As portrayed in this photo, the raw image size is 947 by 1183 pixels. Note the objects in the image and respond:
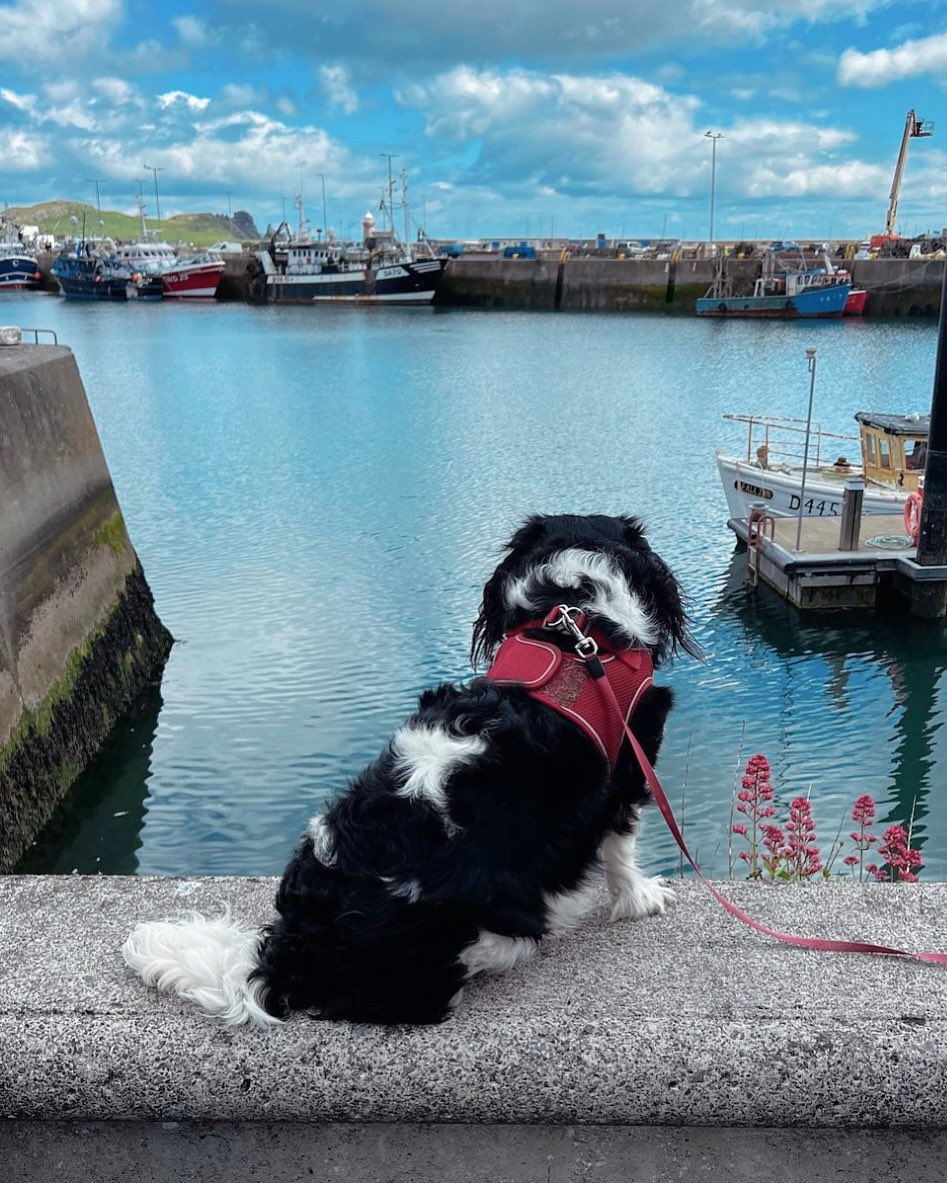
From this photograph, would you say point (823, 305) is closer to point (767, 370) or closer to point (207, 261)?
point (767, 370)

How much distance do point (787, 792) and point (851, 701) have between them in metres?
2.80

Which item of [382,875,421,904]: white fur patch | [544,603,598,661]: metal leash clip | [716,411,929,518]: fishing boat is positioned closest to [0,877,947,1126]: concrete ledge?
[382,875,421,904]: white fur patch

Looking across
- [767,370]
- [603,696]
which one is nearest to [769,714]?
[603,696]

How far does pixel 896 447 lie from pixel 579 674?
16.5 m

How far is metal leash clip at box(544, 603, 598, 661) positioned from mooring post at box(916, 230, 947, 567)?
11.9m

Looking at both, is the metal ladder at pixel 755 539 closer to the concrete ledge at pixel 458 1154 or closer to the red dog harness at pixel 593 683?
the red dog harness at pixel 593 683

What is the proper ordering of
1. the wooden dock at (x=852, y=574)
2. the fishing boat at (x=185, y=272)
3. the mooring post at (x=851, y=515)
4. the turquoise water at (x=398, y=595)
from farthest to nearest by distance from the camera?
1. the fishing boat at (x=185, y=272)
2. the mooring post at (x=851, y=515)
3. the wooden dock at (x=852, y=574)
4. the turquoise water at (x=398, y=595)

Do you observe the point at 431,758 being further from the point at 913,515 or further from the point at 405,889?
the point at 913,515

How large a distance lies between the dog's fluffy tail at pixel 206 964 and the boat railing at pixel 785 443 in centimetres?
1727

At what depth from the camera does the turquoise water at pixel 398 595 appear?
387 inches

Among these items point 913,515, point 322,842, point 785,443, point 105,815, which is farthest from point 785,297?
point 322,842

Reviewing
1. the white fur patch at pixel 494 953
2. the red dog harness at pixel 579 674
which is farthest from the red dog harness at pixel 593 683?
the white fur patch at pixel 494 953

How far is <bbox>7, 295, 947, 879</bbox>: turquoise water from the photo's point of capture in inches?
387

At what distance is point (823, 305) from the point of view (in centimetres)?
6103
